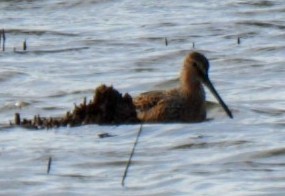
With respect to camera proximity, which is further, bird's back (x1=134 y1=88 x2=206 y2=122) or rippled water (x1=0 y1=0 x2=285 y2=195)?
bird's back (x1=134 y1=88 x2=206 y2=122)

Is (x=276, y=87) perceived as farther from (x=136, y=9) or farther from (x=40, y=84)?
(x=136, y=9)

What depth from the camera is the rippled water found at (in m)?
11.0

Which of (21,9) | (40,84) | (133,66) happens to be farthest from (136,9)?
(40,84)

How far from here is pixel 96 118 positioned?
43.0ft

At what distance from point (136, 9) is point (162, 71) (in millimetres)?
4727

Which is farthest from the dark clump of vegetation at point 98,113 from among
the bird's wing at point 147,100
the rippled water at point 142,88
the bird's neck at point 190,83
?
the bird's neck at point 190,83

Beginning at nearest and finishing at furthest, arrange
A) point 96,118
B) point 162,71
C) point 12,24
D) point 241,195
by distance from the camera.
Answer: point 241,195
point 96,118
point 162,71
point 12,24

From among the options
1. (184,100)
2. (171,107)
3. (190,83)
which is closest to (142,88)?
(190,83)

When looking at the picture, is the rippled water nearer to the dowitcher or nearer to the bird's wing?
the dowitcher

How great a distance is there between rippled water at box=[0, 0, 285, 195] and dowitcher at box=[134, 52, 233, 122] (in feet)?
0.74

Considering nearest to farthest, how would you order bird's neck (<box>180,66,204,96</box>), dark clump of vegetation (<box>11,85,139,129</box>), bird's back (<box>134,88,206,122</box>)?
dark clump of vegetation (<box>11,85,139,129</box>)
bird's back (<box>134,88,206,122</box>)
bird's neck (<box>180,66,204,96</box>)

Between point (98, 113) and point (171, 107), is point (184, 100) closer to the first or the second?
point (171, 107)

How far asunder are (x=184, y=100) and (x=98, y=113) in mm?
1453

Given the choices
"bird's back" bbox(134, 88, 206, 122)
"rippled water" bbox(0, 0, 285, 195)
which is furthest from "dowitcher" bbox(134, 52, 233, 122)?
"rippled water" bbox(0, 0, 285, 195)
